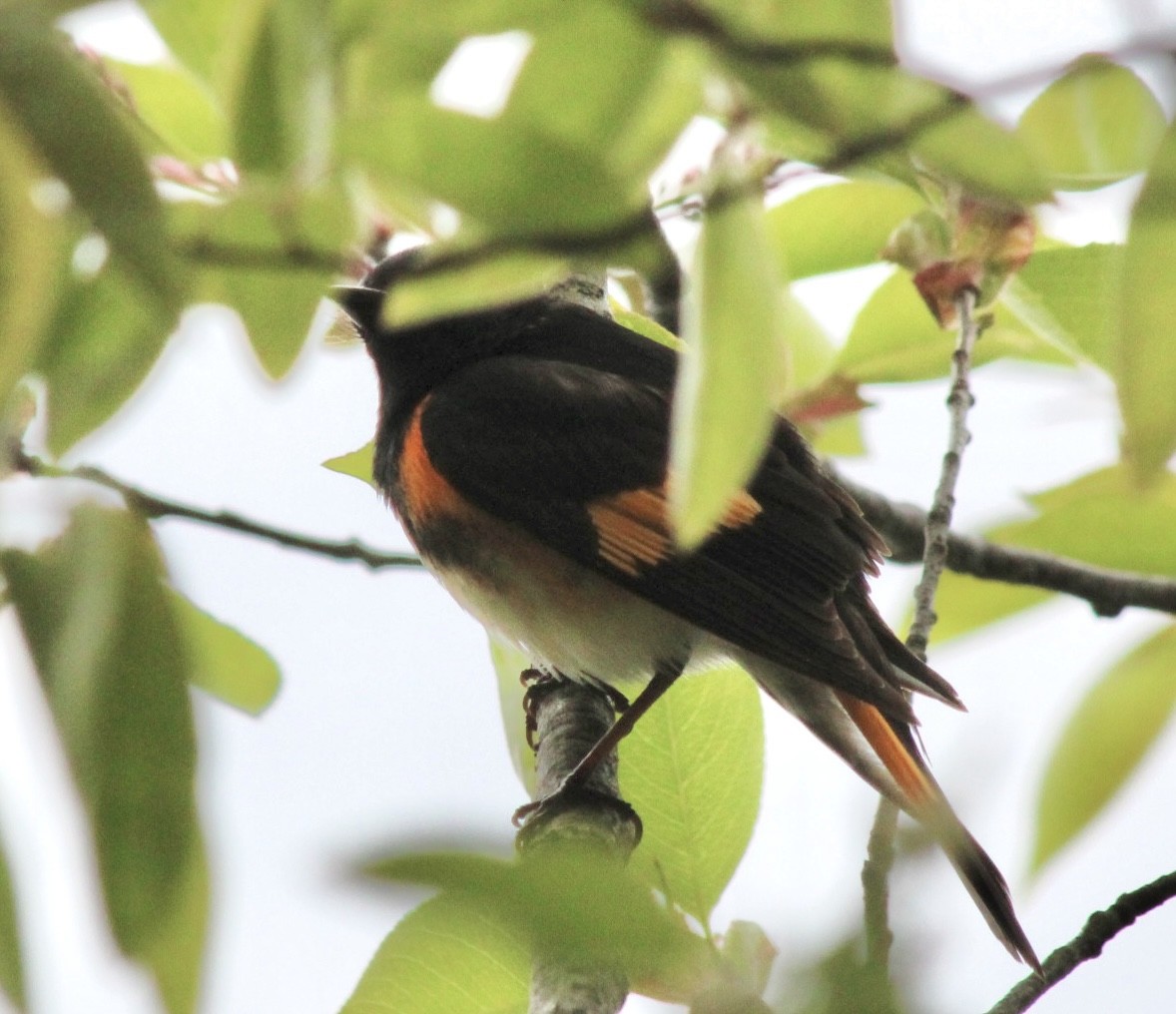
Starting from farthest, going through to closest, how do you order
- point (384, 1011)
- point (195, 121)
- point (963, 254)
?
point (963, 254), point (195, 121), point (384, 1011)

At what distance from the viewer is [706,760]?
1.62 m

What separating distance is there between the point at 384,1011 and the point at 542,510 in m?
1.16

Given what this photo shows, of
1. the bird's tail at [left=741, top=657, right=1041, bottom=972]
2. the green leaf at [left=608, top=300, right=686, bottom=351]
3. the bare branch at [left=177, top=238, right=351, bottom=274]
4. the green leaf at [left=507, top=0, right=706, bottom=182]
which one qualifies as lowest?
the bird's tail at [left=741, top=657, right=1041, bottom=972]

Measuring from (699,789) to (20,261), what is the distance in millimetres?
1091

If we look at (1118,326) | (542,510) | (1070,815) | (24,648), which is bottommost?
(542,510)

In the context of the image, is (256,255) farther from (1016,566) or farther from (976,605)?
(1016,566)

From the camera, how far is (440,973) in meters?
1.35

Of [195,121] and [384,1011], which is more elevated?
[195,121]

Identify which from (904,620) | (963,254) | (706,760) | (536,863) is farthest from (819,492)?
(536,863)

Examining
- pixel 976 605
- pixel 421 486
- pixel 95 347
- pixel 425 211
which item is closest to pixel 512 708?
pixel 421 486

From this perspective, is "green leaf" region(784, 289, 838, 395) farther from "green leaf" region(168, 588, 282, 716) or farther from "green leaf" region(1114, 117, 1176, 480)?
"green leaf" region(1114, 117, 1176, 480)

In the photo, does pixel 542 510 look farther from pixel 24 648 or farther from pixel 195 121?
pixel 24 648

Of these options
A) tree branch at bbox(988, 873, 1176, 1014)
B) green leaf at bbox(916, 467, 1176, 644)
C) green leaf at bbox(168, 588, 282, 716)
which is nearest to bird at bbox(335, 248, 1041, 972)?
green leaf at bbox(916, 467, 1176, 644)

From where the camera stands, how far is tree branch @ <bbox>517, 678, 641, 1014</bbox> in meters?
1.47
